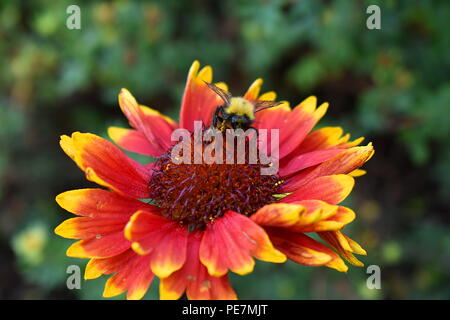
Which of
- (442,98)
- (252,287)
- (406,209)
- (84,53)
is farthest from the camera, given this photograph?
(406,209)

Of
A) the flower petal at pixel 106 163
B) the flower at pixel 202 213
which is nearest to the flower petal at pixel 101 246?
the flower at pixel 202 213

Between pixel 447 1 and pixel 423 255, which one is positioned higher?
pixel 447 1

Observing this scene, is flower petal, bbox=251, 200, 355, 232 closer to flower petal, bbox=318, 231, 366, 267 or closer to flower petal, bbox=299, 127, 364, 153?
flower petal, bbox=318, 231, 366, 267

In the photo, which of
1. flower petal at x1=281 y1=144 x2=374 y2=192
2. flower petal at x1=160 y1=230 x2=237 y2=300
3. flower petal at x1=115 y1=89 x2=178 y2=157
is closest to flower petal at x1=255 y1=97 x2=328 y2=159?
flower petal at x1=281 y1=144 x2=374 y2=192

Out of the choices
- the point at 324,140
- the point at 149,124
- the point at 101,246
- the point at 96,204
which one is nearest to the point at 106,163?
the point at 96,204

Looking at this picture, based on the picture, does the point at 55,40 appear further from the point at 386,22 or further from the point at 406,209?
the point at 406,209

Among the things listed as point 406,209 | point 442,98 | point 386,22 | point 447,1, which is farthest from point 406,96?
point 406,209
